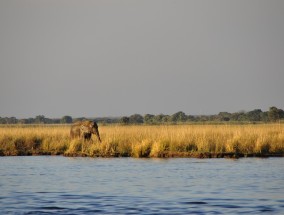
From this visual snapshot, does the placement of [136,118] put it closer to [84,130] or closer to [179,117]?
[179,117]

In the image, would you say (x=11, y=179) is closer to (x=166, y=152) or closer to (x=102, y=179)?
(x=102, y=179)

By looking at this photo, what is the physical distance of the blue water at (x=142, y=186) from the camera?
16016mm

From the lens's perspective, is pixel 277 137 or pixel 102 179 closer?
pixel 102 179

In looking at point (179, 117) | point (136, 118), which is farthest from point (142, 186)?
point (179, 117)

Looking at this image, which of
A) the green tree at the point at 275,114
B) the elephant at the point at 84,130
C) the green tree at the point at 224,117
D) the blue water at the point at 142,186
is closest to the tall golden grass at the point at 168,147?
the blue water at the point at 142,186

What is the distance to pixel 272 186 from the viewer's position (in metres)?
19.6

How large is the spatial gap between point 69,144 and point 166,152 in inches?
226

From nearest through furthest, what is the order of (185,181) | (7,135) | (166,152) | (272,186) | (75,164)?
1. (272,186)
2. (185,181)
3. (75,164)
4. (166,152)
5. (7,135)

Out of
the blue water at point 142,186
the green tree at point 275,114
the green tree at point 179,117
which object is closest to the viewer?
the blue water at point 142,186

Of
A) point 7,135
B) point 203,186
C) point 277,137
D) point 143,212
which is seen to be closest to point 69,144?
point 7,135

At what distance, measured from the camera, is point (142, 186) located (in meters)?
19.9

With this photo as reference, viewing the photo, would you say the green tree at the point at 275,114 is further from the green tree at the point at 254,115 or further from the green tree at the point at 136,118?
the green tree at the point at 136,118

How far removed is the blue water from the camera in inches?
631

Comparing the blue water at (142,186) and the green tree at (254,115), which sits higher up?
the green tree at (254,115)
